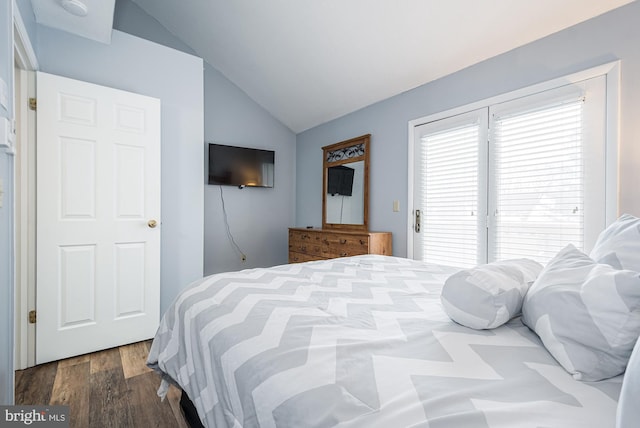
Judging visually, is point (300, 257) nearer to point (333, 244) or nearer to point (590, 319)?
point (333, 244)

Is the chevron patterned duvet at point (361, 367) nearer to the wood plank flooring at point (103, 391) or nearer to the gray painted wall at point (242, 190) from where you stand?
the wood plank flooring at point (103, 391)

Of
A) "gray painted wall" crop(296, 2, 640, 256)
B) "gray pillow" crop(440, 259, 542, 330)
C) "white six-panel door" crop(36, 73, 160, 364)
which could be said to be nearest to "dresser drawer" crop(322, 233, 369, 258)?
"gray painted wall" crop(296, 2, 640, 256)

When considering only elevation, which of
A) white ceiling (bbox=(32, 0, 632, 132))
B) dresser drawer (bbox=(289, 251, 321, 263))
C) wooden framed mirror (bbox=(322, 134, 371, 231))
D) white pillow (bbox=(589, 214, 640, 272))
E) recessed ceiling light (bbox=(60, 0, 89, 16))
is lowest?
dresser drawer (bbox=(289, 251, 321, 263))

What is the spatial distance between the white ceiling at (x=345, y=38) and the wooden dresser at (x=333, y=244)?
152 centimetres

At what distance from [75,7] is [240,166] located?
2.19 metres

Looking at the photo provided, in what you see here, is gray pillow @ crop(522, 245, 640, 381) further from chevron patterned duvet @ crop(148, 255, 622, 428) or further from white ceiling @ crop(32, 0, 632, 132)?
white ceiling @ crop(32, 0, 632, 132)

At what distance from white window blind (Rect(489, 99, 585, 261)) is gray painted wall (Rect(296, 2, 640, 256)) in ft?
0.78

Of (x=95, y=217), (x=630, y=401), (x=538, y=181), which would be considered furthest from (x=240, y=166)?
(x=630, y=401)

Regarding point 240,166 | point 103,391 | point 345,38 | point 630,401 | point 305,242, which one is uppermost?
point 345,38

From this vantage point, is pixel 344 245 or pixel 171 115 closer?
pixel 171 115

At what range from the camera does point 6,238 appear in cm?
145

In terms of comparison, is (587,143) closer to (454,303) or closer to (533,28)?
(533,28)

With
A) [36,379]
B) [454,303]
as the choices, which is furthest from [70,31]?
[454,303]

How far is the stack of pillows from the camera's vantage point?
64cm
